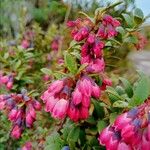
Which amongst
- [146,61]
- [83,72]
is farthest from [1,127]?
[146,61]

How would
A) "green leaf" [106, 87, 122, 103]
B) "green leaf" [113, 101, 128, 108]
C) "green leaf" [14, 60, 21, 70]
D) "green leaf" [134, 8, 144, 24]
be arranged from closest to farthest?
1. "green leaf" [113, 101, 128, 108]
2. "green leaf" [106, 87, 122, 103]
3. "green leaf" [134, 8, 144, 24]
4. "green leaf" [14, 60, 21, 70]

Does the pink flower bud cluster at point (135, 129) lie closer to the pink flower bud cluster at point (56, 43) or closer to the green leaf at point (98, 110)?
the green leaf at point (98, 110)

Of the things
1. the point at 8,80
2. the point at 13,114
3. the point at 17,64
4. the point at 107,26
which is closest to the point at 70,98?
the point at 107,26

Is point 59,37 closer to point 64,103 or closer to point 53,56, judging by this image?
point 53,56

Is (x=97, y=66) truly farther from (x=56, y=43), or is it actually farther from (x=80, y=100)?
(x=56, y=43)

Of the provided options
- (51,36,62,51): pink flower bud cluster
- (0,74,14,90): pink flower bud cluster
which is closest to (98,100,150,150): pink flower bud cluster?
(0,74,14,90): pink flower bud cluster

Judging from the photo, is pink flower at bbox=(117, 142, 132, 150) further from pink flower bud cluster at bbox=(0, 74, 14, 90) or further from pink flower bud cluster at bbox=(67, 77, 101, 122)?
pink flower bud cluster at bbox=(0, 74, 14, 90)
